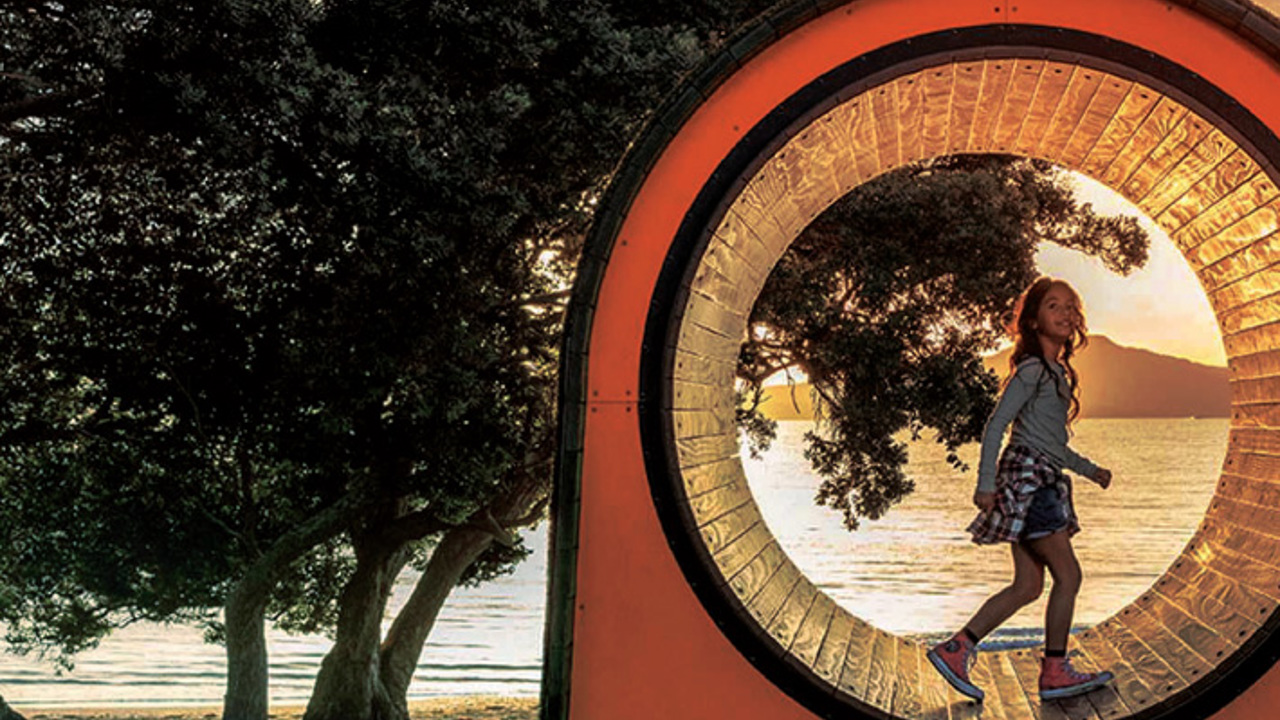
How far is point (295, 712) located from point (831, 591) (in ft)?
95.3

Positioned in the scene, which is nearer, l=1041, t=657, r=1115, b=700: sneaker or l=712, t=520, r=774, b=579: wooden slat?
l=712, t=520, r=774, b=579: wooden slat

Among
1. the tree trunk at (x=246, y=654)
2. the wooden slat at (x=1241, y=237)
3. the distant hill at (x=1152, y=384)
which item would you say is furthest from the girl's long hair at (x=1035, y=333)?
the distant hill at (x=1152, y=384)

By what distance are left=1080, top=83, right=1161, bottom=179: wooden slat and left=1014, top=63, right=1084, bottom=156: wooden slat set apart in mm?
177

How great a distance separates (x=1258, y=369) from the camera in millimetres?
6602

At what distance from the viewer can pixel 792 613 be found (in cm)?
578

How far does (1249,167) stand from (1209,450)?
11307 cm

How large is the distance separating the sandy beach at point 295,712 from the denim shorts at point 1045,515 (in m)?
15.2

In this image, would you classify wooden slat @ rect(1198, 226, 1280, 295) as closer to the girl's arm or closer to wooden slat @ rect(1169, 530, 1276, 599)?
the girl's arm

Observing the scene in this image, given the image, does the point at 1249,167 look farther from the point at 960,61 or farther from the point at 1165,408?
the point at 1165,408

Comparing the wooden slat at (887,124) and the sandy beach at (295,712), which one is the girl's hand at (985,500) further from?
the sandy beach at (295,712)

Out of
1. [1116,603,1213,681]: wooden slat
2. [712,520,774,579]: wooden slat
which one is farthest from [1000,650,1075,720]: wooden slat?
[712,520,774,579]: wooden slat

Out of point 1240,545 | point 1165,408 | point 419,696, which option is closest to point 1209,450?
point 1165,408

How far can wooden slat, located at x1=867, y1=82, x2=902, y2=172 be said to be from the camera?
5.20m

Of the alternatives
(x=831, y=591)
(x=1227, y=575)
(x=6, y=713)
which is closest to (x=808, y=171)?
(x=1227, y=575)
